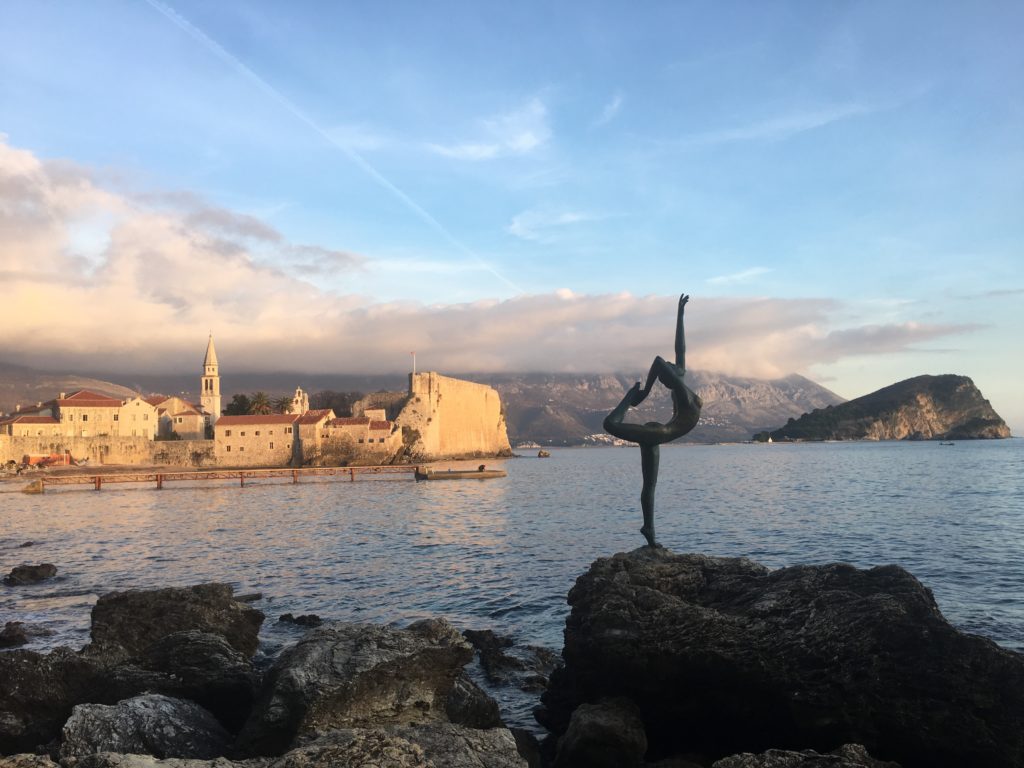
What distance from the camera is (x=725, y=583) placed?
8109 millimetres

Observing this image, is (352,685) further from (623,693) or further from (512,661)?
(512,661)

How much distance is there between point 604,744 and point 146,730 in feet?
12.2

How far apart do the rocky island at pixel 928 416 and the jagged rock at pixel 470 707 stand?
639 ft

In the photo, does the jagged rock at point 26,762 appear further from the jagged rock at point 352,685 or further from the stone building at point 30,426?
the stone building at point 30,426

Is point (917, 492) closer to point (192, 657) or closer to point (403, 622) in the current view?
point (403, 622)

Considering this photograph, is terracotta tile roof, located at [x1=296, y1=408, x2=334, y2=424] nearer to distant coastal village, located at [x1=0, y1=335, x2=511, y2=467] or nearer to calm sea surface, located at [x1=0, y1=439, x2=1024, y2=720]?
distant coastal village, located at [x1=0, y1=335, x2=511, y2=467]

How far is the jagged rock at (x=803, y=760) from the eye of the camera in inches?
162

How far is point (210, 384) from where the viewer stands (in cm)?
8831

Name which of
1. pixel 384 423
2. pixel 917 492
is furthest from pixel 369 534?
pixel 384 423

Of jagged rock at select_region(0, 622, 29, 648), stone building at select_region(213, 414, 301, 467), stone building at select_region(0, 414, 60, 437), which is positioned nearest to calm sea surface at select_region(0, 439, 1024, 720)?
jagged rock at select_region(0, 622, 29, 648)

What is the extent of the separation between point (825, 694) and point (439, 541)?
62.7 ft

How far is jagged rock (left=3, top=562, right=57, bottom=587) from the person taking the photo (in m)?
17.5

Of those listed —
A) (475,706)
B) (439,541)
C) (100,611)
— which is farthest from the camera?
(439,541)

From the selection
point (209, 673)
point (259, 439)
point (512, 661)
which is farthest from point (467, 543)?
point (259, 439)
